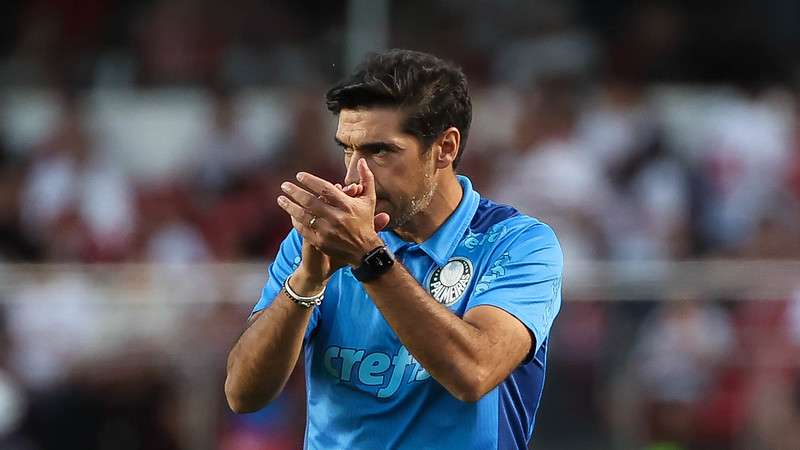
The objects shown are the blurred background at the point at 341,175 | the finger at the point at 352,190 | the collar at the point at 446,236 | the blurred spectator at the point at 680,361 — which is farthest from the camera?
the blurred background at the point at 341,175

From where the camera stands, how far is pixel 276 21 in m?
12.1

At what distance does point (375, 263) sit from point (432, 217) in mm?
621

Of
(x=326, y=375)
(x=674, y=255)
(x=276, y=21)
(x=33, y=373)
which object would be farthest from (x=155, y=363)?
(x=326, y=375)

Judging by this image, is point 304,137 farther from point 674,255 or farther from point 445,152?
point 445,152

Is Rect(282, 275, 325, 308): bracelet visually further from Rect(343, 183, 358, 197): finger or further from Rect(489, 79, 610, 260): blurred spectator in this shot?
Rect(489, 79, 610, 260): blurred spectator

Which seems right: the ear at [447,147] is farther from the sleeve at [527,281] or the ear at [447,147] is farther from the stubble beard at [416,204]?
the sleeve at [527,281]

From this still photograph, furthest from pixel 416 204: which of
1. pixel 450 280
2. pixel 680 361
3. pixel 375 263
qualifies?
pixel 680 361

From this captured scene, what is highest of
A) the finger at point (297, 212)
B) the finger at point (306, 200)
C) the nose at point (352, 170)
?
the nose at point (352, 170)

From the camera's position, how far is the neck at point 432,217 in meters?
4.10

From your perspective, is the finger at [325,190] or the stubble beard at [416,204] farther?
the stubble beard at [416,204]

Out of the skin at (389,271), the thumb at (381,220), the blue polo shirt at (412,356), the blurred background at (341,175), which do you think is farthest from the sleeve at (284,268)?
the blurred background at (341,175)

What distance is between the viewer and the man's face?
3869 millimetres

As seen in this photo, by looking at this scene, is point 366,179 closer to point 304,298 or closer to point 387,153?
point 387,153

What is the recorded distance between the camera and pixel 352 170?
3.76m
